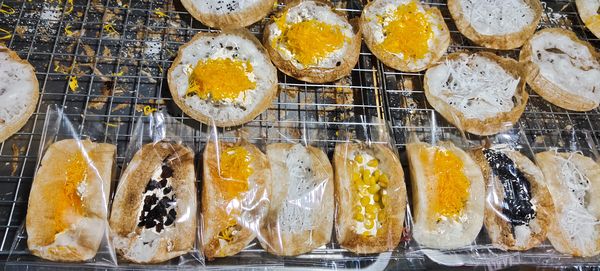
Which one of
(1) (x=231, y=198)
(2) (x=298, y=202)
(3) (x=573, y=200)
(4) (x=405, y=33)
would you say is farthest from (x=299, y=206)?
(3) (x=573, y=200)

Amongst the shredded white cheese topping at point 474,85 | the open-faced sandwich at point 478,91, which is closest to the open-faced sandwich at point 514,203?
the open-faced sandwich at point 478,91

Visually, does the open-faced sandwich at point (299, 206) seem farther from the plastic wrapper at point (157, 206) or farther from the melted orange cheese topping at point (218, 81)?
the melted orange cheese topping at point (218, 81)

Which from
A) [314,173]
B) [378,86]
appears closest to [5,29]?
[314,173]

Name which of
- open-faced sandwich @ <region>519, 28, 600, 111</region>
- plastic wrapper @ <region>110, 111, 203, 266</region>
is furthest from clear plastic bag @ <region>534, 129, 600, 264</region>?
plastic wrapper @ <region>110, 111, 203, 266</region>

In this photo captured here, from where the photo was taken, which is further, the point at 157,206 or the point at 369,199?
the point at 369,199

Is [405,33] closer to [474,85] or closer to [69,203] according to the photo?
[474,85]

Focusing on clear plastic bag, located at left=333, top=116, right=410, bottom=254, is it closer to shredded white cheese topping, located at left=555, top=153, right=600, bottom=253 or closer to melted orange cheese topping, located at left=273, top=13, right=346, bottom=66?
melted orange cheese topping, located at left=273, top=13, right=346, bottom=66

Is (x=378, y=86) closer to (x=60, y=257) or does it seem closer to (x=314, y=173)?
(x=314, y=173)
